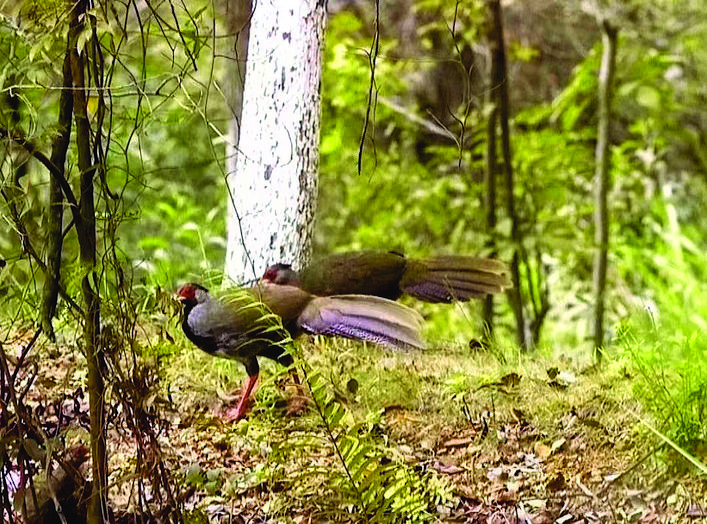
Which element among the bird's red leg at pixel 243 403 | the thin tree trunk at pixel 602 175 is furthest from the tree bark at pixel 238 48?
the thin tree trunk at pixel 602 175

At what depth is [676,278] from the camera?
239 inches

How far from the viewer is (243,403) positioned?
273 cm

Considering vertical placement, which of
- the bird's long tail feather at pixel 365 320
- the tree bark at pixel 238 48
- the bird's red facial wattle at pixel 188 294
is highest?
the tree bark at pixel 238 48

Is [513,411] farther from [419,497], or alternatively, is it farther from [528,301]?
[528,301]

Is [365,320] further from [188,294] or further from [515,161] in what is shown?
[515,161]

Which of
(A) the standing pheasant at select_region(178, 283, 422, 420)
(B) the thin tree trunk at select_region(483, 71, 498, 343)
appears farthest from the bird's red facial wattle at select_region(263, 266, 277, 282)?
(B) the thin tree trunk at select_region(483, 71, 498, 343)

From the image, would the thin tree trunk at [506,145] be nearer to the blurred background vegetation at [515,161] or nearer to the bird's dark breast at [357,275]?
the blurred background vegetation at [515,161]

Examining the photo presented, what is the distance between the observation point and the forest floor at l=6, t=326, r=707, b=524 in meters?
2.10

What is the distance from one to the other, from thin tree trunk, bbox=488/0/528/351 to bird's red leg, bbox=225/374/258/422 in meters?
2.48

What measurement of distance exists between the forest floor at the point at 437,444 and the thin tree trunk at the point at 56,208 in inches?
6.1

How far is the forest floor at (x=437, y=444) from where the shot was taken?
2.10 metres

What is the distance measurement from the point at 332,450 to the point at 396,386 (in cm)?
69

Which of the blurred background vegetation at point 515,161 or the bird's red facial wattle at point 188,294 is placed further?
the blurred background vegetation at point 515,161

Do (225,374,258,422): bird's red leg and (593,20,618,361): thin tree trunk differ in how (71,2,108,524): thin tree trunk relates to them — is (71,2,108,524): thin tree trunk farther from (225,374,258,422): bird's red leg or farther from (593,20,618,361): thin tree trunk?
(593,20,618,361): thin tree trunk
